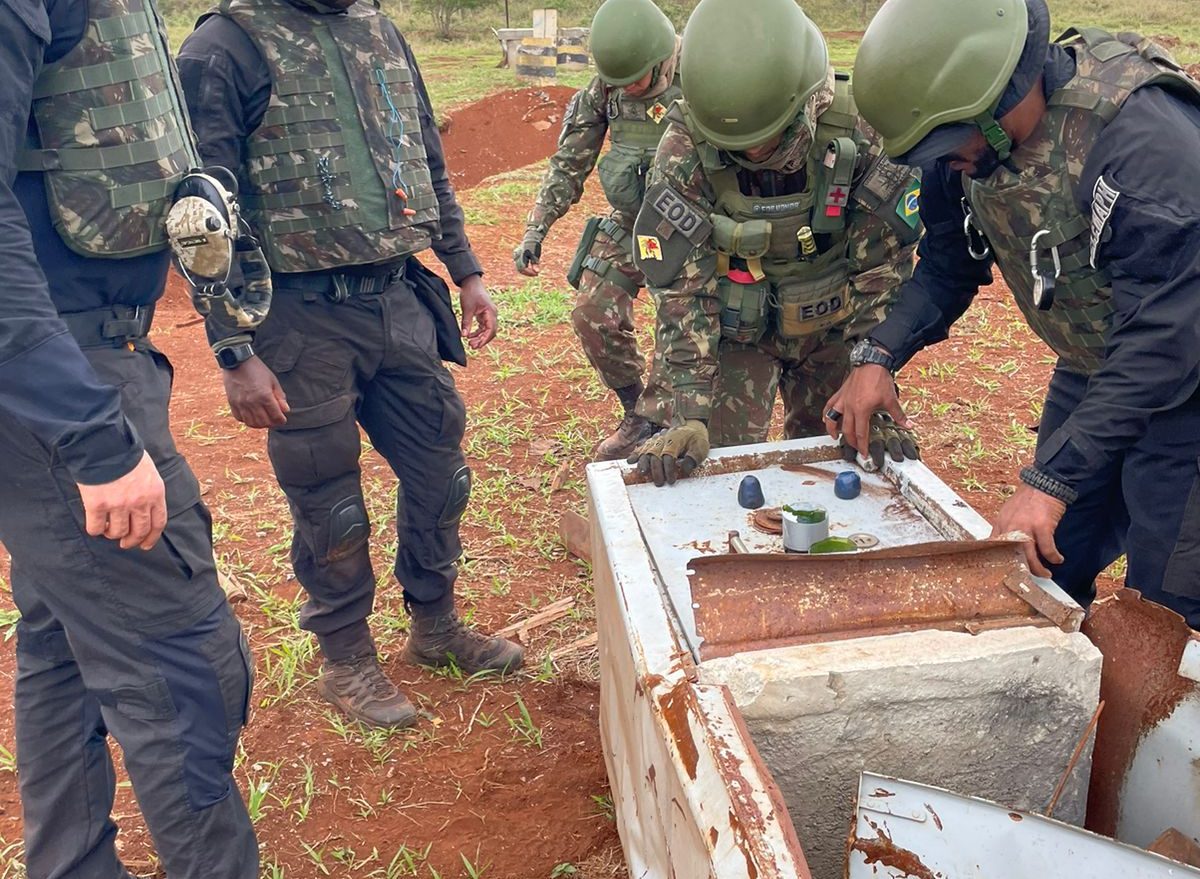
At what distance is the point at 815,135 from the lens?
9.72 ft

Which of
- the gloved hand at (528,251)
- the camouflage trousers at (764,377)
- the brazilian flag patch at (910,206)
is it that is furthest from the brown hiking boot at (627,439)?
the brazilian flag patch at (910,206)

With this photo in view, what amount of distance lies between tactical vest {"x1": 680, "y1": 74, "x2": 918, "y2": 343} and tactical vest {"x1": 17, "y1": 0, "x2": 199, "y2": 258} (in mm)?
1515

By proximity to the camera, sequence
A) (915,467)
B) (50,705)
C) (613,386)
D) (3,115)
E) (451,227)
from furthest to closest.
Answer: (613,386)
(451,227)
(915,467)
(50,705)
(3,115)

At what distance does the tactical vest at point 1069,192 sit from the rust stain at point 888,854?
1258mm

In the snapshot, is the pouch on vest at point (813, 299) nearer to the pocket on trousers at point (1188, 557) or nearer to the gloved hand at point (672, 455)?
the gloved hand at point (672, 455)

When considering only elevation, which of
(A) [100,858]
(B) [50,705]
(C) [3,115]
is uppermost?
(C) [3,115]

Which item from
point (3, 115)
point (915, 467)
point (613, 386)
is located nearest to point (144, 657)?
point (3, 115)

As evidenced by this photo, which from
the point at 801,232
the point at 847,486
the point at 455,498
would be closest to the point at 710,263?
the point at 801,232

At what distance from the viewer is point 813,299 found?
3191 mm

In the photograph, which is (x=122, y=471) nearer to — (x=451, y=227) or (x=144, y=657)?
(x=144, y=657)

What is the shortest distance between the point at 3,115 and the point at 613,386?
11.1 ft

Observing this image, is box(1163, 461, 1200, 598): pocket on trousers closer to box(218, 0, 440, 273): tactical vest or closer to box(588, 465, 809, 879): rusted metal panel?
box(588, 465, 809, 879): rusted metal panel

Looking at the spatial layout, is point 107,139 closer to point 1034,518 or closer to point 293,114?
point 293,114

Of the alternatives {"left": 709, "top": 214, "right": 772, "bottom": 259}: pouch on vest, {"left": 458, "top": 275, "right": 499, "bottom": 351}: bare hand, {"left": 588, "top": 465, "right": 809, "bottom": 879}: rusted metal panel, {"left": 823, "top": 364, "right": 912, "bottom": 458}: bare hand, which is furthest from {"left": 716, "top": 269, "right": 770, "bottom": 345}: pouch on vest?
{"left": 588, "top": 465, "right": 809, "bottom": 879}: rusted metal panel
